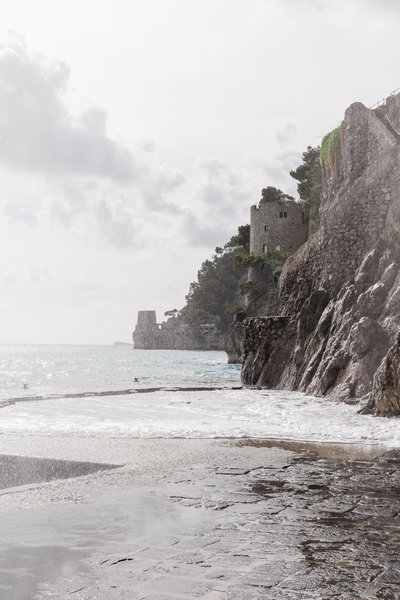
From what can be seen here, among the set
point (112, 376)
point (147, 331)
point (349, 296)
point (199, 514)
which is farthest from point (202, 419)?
point (147, 331)

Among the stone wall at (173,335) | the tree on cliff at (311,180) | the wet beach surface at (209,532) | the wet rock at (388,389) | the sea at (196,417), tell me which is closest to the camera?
the wet beach surface at (209,532)

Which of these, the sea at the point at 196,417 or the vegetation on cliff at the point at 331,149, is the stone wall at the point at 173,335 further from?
the sea at the point at 196,417

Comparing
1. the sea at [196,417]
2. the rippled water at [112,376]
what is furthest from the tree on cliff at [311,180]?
the sea at [196,417]

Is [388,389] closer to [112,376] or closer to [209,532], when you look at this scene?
[209,532]

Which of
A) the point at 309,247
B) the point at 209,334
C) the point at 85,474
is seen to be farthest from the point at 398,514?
the point at 209,334

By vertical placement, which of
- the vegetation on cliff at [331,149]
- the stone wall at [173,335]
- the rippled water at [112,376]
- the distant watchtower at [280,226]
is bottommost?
the rippled water at [112,376]

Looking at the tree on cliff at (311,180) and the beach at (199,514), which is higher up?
the tree on cliff at (311,180)

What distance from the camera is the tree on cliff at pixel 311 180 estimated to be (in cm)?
5191

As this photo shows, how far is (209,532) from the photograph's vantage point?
458cm

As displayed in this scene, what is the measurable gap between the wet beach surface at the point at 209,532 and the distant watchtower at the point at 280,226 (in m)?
53.7

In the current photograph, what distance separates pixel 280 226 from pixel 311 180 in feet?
16.9

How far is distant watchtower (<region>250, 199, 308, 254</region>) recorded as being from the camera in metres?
60.6

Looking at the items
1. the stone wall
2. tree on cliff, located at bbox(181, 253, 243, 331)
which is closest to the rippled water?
tree on cliff, located at bbox(181, 253, 243, 331)

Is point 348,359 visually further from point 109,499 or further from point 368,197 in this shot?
point 109,499
